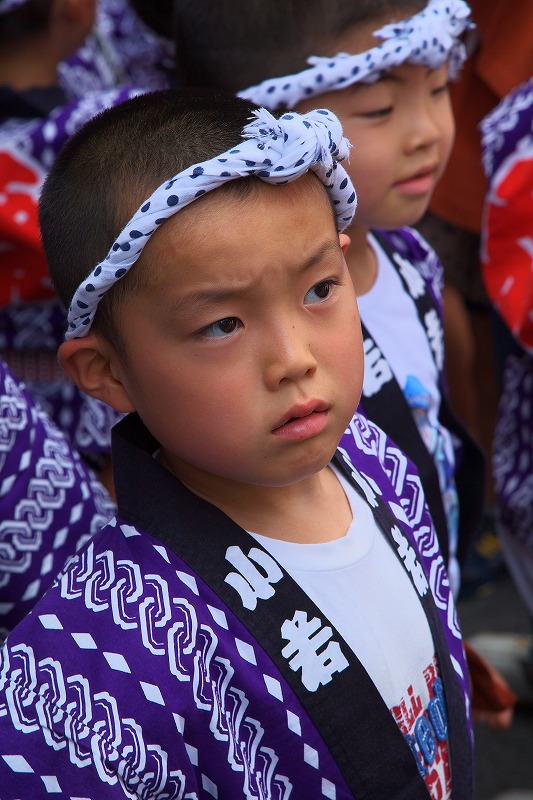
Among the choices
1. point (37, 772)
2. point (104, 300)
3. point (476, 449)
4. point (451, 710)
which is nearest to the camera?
point (37, 772)

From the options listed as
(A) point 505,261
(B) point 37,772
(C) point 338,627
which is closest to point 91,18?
(A) point 505,261

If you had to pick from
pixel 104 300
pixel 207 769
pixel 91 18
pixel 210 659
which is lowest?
pixel 207 769

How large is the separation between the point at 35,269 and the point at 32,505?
0.71 metres

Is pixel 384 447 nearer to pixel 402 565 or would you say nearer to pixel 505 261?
pixel 402 565

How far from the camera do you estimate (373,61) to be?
166 centimetres

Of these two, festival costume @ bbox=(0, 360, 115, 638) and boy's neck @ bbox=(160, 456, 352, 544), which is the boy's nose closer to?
boy's neck @ bbox=(160, 456, 352, 544)

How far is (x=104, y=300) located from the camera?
1.18 m

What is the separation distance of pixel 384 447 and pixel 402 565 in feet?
0.77

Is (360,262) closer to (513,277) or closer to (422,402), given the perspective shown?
(422,402)

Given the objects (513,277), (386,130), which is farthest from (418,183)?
(513,277)

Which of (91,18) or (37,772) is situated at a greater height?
(91,18)

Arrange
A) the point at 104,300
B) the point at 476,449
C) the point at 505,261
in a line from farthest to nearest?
1. the point at 505,261
2. the point at 476,449
3. the point at 104,300

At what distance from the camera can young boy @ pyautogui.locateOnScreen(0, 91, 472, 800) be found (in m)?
1.09

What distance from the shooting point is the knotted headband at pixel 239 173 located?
109 centimetres
